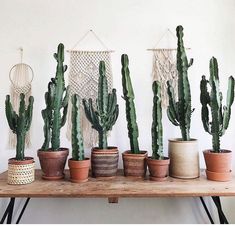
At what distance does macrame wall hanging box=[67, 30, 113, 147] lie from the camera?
1674 mm

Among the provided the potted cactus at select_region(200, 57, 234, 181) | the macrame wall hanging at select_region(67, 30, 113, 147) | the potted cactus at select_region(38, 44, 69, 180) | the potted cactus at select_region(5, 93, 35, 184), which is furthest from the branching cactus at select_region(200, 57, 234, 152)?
the potted cactus at select_region(5, 93, 35, 184)

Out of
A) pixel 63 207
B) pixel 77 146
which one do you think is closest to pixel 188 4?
pixel 77 146

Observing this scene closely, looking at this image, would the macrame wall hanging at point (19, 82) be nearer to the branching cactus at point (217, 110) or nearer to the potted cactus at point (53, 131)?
the potted cactus at point (53, 131)

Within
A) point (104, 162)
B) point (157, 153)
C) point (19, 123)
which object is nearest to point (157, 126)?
point (157, 153)

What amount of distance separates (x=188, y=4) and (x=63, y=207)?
5.72 ft

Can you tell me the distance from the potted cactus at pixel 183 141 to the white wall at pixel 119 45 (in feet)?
0.80

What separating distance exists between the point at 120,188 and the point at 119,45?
103 cm

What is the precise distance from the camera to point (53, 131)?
1.42 metres

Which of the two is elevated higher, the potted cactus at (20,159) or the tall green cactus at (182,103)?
the tall green cactus at (182,103)

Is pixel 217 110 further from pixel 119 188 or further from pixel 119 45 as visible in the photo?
pixel 119 45

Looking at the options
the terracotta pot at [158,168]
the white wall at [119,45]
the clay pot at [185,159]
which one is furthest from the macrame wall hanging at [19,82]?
the clay pot at [185,159]

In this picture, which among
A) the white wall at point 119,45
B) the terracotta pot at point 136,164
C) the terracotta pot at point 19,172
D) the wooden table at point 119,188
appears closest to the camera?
the wooden table at point 119,188

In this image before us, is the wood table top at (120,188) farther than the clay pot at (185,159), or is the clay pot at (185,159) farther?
the clay pot at (185,159)

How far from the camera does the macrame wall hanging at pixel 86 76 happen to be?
5.49 ft
